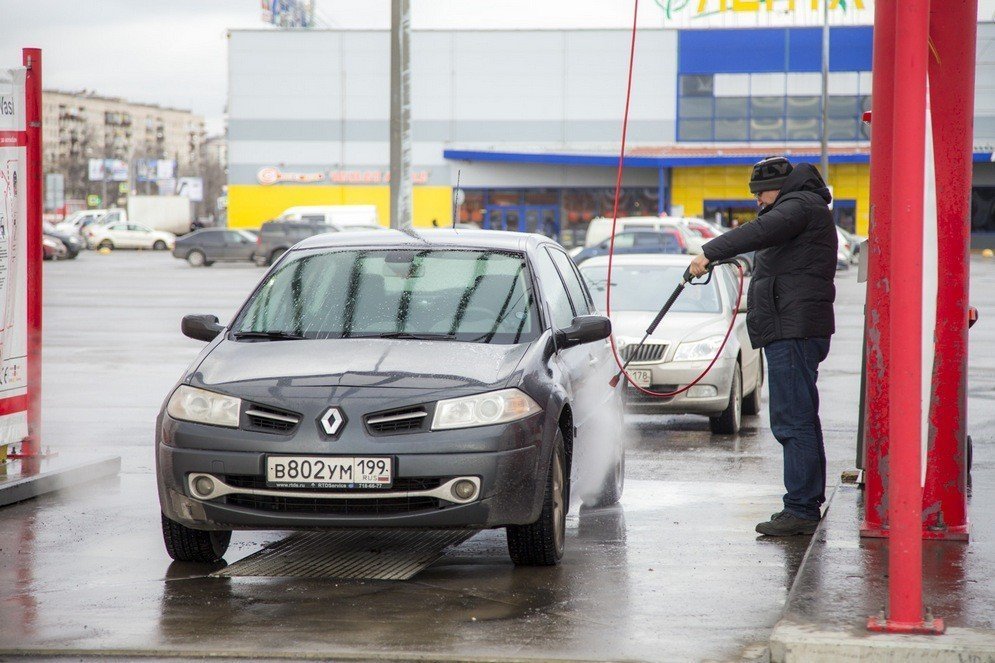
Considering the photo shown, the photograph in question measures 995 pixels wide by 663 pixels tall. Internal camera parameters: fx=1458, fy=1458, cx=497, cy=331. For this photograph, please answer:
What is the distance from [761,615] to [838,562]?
1.67 ft

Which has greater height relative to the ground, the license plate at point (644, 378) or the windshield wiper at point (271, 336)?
the windshield wiper at point (271, 336)

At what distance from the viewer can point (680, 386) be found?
1143 cm

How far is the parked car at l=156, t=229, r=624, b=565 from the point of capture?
605 centimetres

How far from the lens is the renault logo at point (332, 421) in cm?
604

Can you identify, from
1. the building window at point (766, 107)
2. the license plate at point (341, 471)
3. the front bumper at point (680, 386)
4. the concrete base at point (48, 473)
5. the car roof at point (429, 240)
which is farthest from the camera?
the building window at point (766, 107)

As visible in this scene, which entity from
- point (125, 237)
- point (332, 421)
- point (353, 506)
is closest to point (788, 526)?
point (353, 506)

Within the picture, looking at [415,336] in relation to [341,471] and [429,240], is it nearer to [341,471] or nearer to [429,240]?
[429,240]

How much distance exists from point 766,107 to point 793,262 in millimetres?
58525

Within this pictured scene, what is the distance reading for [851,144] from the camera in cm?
6309

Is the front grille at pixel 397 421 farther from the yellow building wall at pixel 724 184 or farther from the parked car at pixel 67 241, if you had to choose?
the yellow building wall at pixel 724 184

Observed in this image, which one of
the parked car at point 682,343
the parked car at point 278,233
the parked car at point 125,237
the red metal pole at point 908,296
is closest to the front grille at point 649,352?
the parked car at point 682,343

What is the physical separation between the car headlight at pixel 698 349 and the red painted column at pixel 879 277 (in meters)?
4.82

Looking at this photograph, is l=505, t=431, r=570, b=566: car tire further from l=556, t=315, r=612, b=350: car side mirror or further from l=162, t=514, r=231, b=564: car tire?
l=162, t=514, r=231, b=564: car tire

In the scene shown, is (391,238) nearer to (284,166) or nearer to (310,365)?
(310,365)
